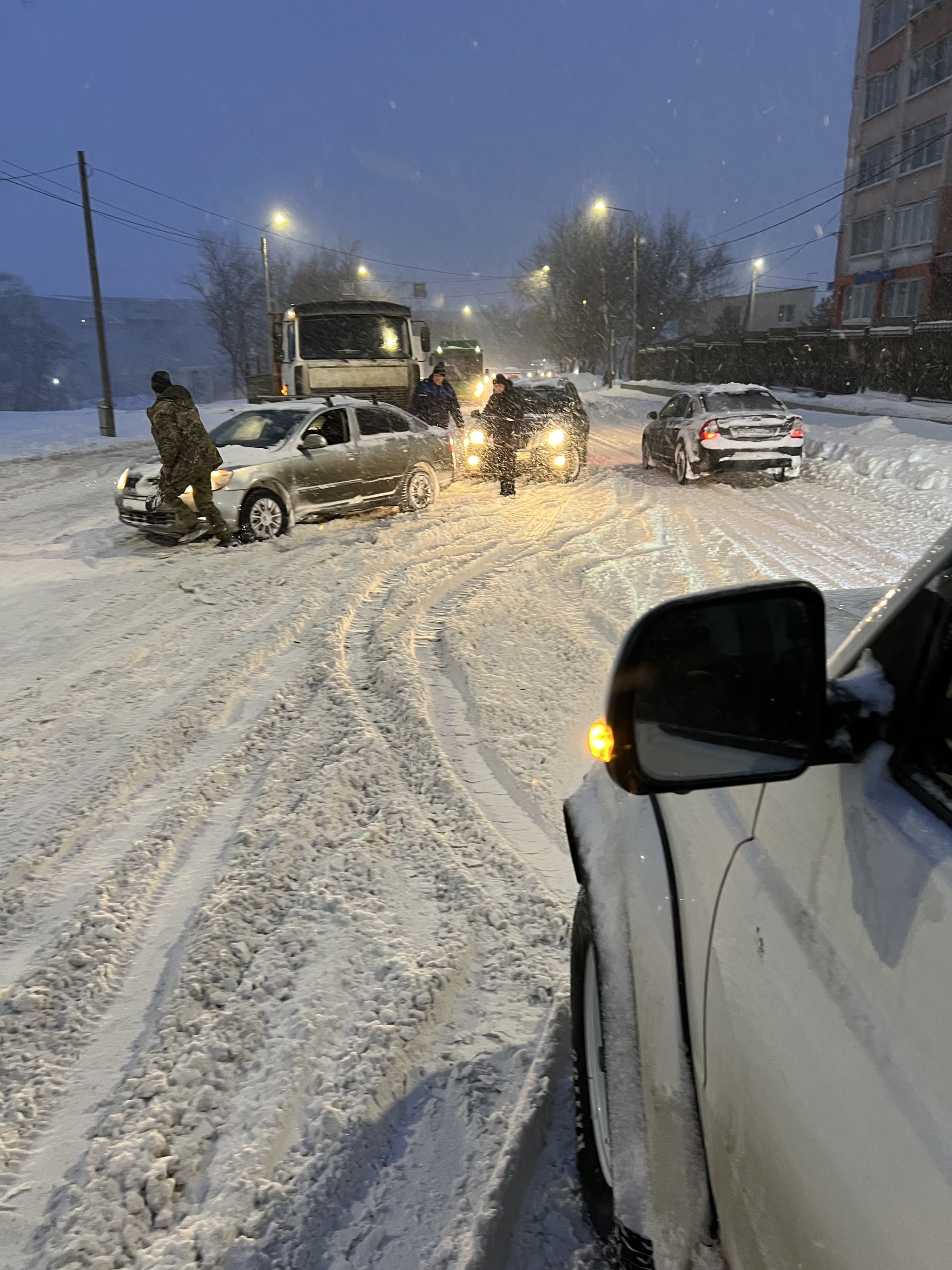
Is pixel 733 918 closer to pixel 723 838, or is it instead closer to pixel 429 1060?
pixel 723 838

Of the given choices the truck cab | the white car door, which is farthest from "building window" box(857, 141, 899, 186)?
the white car door

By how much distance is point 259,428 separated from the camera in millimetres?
11266

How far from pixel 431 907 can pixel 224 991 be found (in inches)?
33.8

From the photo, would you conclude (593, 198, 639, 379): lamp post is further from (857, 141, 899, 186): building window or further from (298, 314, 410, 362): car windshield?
(298, 314, 410, 362): car windshield

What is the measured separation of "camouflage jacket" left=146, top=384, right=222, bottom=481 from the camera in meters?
9.70

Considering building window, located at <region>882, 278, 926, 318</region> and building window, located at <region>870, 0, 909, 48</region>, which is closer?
building window, located at <region>882, 278, 926, 318</region>

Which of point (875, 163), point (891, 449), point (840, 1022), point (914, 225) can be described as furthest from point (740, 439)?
point (875, 163)

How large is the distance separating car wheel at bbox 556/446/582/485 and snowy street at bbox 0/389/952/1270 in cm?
666

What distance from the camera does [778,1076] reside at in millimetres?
1208

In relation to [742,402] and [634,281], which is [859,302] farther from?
[742,402]

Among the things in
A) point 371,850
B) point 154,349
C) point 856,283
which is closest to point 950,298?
point 856,283

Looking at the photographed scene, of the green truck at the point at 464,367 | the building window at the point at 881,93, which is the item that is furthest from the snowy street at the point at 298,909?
the building window at the point at 881,93

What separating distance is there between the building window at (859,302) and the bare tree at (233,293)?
47.9 metres

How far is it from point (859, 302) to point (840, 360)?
1907cm
